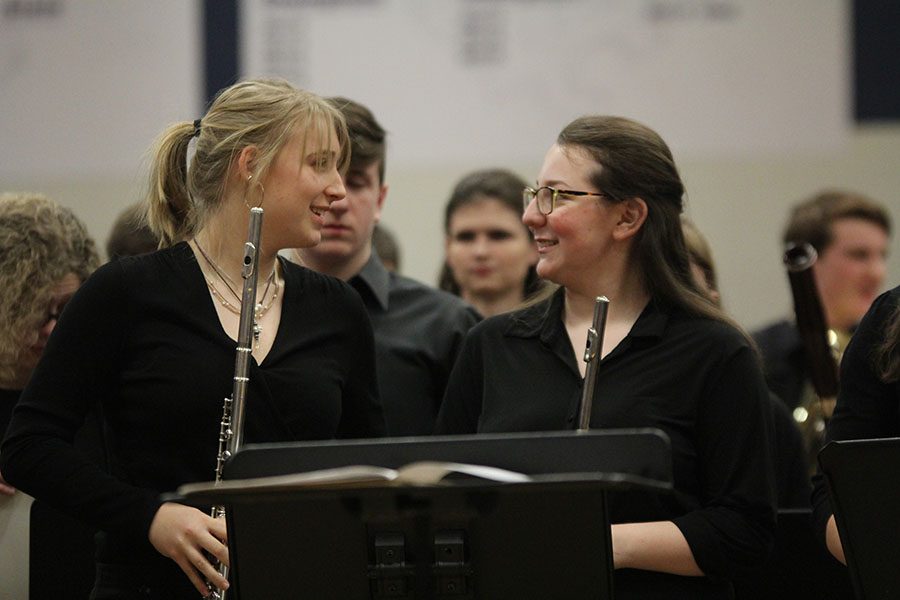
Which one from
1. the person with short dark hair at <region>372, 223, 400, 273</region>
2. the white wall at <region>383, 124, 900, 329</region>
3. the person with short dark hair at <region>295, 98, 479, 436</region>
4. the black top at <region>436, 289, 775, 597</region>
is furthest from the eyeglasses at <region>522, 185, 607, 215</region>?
the white wall at <region>383, 124, 900, 329</region>

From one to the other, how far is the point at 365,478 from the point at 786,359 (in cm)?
269

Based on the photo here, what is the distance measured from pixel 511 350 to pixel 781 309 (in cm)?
261

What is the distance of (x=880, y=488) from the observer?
5.00ft

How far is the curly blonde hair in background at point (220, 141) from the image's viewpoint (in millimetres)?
1947

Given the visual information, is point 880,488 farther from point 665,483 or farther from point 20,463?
point 20,463

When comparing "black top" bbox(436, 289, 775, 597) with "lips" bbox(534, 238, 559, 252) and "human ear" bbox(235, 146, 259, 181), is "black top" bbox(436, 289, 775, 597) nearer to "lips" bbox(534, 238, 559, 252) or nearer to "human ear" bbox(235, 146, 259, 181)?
"lips" bbox(534, 238, 559, 252)

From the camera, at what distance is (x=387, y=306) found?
264 centimetres

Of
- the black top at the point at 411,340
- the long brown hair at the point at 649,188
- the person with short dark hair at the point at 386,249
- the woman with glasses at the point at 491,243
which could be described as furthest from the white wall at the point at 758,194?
the long brown hair at the point at 649,188

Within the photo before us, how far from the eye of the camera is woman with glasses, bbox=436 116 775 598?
190 cm

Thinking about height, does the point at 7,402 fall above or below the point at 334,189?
below

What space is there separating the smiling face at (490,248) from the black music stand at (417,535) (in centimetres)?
164

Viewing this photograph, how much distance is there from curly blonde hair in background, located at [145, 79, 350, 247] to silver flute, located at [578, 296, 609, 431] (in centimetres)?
48

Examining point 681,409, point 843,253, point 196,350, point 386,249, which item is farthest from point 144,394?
point 843,253

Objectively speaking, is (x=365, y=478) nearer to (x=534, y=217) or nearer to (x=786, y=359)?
(x=534, y=217)
